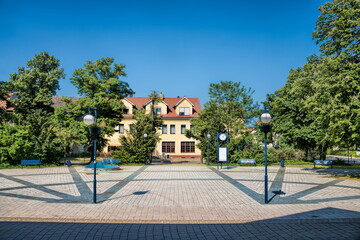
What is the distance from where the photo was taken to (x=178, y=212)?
9.11 metres

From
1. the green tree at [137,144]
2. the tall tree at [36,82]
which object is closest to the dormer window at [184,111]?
the green tree at [137,144]

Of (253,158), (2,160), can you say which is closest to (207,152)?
(253,158)

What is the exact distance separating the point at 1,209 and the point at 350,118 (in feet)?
56.6

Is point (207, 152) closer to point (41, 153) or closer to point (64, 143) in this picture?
point (64, 143)

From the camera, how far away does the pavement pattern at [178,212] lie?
711 centimetres

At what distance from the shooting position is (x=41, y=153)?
26.5 meters

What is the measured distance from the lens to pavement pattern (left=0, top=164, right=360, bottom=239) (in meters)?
7.11

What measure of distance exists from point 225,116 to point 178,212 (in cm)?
2102

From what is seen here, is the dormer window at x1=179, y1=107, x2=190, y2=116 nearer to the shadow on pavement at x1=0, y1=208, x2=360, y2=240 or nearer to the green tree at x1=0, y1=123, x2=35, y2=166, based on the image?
the green tree at x1=0, y1=123, x2=35, y2=166

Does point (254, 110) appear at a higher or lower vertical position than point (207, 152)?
higher

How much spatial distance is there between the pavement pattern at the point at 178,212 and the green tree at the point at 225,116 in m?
15.0

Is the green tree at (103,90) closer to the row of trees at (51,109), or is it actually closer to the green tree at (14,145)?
the row of trees at (51,109)

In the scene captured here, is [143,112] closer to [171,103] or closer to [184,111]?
[184,111]

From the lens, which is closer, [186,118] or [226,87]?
[226,87]
